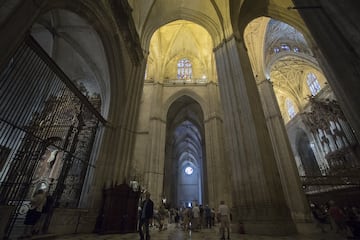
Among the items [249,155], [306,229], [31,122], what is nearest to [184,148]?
[306,229]

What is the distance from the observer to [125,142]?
698 centimetres

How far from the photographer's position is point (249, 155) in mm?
6066

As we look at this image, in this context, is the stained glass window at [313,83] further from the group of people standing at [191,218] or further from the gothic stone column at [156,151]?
the group of people standing at [191,218]

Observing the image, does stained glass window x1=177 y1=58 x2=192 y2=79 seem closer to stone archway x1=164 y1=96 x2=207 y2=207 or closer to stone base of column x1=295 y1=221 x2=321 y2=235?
stone archway x1=164 y1=96 x2=207 y2=207

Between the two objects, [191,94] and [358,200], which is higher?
[191,94]

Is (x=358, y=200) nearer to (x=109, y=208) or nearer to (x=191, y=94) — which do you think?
(x=191, y=94)

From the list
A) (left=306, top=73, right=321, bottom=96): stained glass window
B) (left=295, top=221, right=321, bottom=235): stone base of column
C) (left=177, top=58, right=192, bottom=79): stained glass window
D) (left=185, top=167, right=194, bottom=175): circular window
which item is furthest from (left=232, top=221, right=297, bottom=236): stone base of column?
(left=185, top=167, right=194, bottom=175): circular window

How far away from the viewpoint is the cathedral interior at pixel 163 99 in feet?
13.1


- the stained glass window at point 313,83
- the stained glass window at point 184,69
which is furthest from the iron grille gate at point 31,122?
the stained glass window at point 313,83

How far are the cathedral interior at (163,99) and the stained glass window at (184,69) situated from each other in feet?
0.45

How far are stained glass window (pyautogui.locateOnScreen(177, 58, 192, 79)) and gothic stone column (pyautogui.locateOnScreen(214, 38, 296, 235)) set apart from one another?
1201 centimetres

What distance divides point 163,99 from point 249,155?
13168 mm

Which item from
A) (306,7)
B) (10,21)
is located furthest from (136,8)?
(306,7)

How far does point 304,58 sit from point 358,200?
42.4 feet
